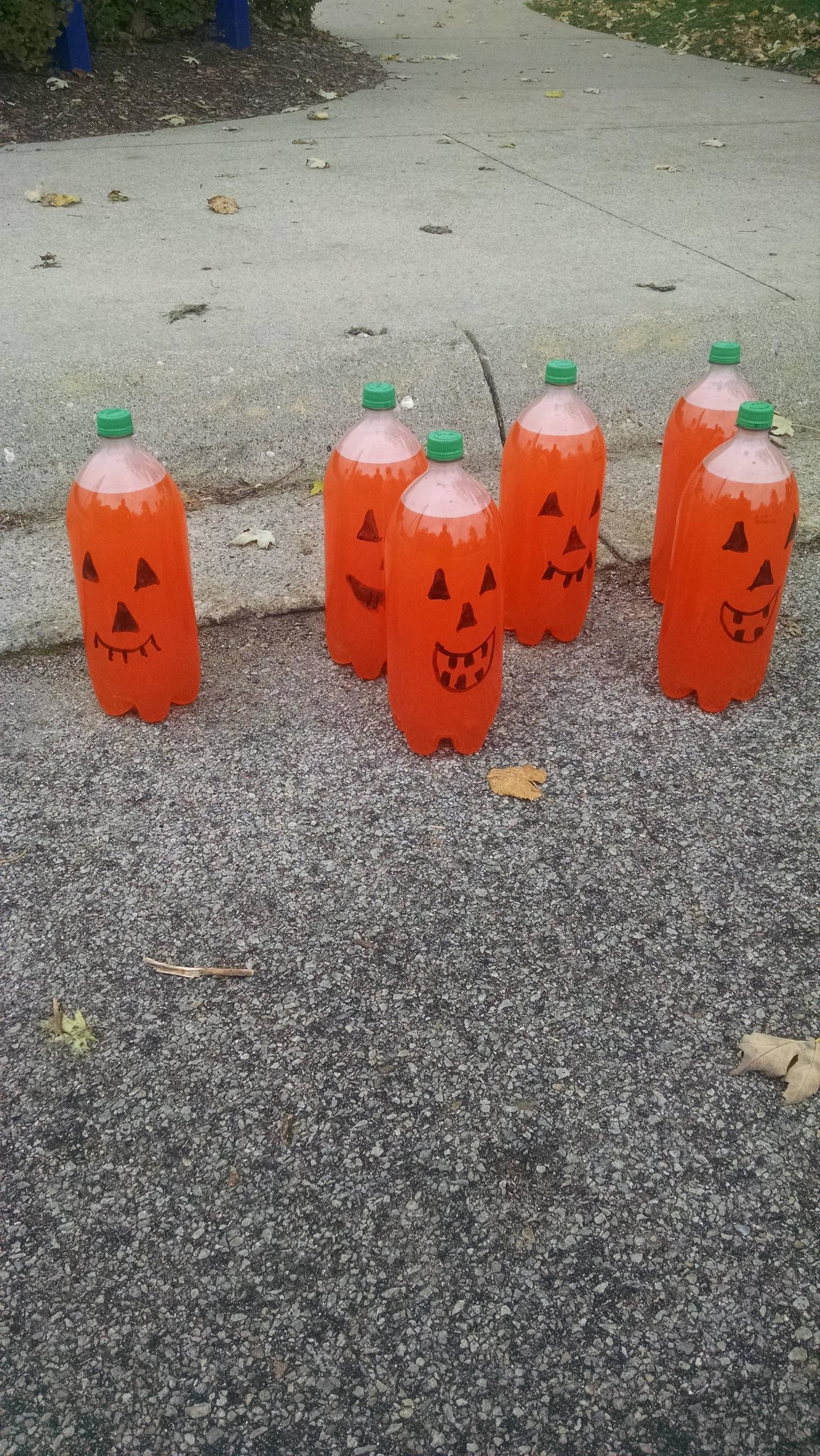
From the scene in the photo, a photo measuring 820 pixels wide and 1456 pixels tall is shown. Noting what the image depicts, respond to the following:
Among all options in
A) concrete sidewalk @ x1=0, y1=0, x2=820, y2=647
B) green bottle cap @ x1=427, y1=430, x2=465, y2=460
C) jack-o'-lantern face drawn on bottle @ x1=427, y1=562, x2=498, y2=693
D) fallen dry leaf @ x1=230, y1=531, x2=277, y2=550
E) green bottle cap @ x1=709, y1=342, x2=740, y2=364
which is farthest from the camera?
concrete sidewalk @ x1=0, y1=0, x2=820, y2=647

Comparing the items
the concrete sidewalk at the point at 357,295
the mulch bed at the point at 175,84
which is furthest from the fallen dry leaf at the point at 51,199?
the mulch bed at the point at 175,84

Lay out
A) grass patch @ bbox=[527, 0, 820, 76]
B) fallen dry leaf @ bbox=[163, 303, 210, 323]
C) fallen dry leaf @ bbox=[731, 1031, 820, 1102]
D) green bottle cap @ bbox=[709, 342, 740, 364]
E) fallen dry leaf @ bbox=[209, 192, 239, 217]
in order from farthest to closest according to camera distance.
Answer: grass patch @ bbox=[527, 0, 820, 76], fallen dry leaf @ bbox=[209, 192, 239, 217], fallen dry leaf @ bbox=[163, 303, 210, 323], green bottle cap @ bbox=[709, 342, 740, 364], fallen dry leaf @ bbox=[731, 1031, 820, 1102]

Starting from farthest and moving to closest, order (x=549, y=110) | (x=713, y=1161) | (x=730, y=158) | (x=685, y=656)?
(x=549, y=110)
(x=730, y=158)
(x=685, y=656)
(x=713, y=1161)

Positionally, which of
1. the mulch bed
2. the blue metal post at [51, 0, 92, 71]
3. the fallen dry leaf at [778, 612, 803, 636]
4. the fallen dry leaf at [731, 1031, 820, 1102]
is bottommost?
the fallen dry leaf at [731, 1031, 820, 1102]

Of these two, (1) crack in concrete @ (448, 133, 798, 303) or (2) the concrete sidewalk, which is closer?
(2) the concrete sidewalk

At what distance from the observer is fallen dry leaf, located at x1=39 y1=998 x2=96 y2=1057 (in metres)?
1.90

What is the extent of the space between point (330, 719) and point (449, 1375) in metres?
1.65

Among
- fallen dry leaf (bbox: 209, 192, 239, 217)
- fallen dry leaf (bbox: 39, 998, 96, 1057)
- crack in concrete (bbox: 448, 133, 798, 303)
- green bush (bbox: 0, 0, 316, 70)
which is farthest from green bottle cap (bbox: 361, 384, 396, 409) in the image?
green bush (bbox: 0, 0, 316, 70)

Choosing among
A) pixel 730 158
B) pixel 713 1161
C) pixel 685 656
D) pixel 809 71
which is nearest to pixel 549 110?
pixel 730 158

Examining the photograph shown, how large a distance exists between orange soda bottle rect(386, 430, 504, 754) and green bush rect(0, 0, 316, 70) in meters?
6.56

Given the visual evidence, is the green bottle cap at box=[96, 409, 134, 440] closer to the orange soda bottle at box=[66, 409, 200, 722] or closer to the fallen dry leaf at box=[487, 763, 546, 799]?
the orange soda bottle at box=[66, 409, 200, 722]

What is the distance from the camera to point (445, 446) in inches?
91.8

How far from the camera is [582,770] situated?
2.60m

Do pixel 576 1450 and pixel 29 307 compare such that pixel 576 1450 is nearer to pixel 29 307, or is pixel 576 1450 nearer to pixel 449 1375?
pixel 449 1375
